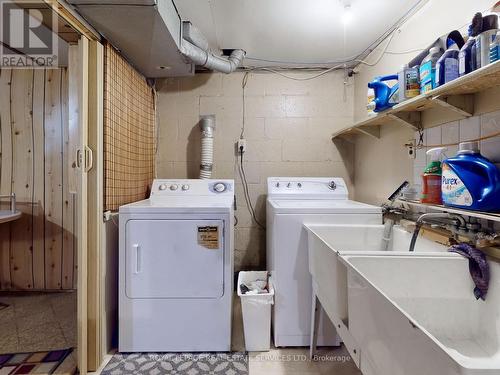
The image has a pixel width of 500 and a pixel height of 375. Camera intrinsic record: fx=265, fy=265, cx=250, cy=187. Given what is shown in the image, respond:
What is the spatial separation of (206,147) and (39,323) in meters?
1.94

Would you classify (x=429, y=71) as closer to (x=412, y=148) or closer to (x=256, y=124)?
(x=412, y=148)

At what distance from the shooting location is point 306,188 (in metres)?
2.39

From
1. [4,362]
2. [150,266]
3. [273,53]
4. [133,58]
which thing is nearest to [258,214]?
[150,266]

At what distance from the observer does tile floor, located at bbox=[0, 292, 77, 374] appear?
1793mm

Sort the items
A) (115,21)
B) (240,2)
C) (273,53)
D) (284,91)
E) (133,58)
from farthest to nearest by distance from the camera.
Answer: (284,91)
(273,53)
(133,58)
(240,2)
(115,21)

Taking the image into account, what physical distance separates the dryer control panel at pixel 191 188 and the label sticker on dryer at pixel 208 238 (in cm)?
63

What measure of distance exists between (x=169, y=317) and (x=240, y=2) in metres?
2.10

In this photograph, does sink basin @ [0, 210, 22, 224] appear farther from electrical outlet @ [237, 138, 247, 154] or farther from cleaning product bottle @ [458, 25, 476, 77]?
cleaning product bottle @ [458, 25, 476, 77]

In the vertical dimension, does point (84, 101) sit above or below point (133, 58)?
below

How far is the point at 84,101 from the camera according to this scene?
1.56 meters

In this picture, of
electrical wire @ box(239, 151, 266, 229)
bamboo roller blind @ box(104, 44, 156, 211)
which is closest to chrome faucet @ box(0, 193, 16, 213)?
bamboo roller blind @ box(104, 44, 156, 211)

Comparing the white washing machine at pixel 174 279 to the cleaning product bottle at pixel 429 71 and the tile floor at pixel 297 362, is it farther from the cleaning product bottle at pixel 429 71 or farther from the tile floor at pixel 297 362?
the cleaning product bottle at pixel 429 71

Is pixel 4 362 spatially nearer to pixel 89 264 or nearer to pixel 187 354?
pixel 89 264

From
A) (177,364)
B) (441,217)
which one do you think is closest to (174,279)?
(177,364)
